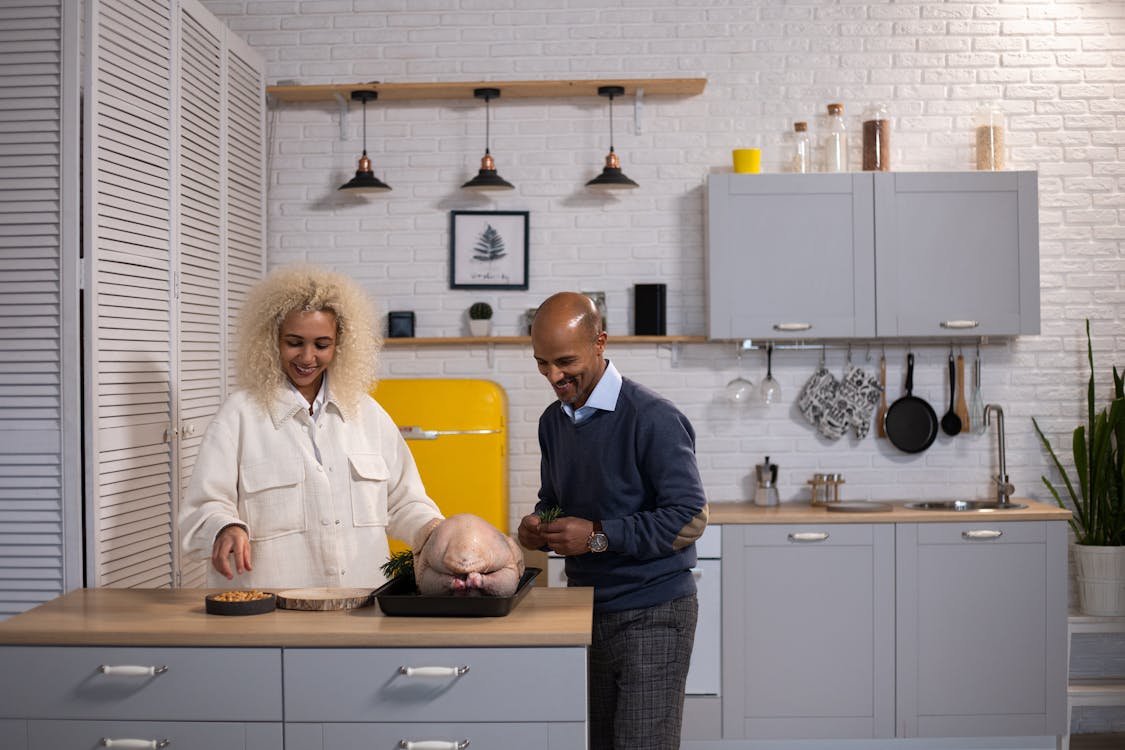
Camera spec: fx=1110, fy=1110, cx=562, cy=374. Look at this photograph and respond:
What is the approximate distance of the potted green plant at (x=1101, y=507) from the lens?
4801 mm

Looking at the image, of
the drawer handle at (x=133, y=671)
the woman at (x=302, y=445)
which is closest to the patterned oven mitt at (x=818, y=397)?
the woman at (x=302, y=445)

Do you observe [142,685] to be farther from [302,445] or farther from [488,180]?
[488,180]

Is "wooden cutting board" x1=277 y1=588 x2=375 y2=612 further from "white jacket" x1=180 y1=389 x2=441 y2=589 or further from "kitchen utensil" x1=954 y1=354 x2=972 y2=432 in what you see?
"kitchen utensil" x1=954 y1=354 x2=972 y2=432

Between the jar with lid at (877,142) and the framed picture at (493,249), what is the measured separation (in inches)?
62.3

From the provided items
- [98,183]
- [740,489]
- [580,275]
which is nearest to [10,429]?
[98,183]

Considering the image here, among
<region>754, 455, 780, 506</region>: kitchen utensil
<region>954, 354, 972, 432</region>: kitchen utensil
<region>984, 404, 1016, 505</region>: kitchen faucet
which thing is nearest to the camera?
<region>984, 404, 1016, 505</region>: kitchen faucet

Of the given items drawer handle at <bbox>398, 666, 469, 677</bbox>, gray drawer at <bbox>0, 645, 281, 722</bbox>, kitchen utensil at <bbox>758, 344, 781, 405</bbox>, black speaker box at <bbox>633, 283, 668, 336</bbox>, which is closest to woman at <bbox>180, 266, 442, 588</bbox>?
gray drawer at <bbox>0, 645, 281, 722</bbox>

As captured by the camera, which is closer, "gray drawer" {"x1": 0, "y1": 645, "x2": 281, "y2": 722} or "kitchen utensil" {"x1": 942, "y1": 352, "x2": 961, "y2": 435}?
"gray drawer" {"x1": 0, "y1": 645, "x2": 281, "y2": 722}

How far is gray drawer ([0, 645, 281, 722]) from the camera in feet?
7.68

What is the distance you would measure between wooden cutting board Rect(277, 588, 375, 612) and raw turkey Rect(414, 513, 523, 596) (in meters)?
0.17

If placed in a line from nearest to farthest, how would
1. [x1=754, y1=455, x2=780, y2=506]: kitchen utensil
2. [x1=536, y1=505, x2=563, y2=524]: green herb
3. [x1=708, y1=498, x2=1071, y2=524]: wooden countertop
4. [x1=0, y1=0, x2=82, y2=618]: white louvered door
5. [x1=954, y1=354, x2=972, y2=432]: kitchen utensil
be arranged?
[x1=536, y1=505, x2=563, y2=524]: green herb < [x1=0, y1=0, x2=82, y2=618]: white louvered door < [x1=708, y1=498, x2=1071, y2=524]: wooden countertop < [x1=754, y1=455, x2=780, y2=506]: kitchen utensil < [x1=954, y1=354, x2=972, y2=432]: kitchen utensil

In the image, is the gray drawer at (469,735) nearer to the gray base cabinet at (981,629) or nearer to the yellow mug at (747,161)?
the gray base cabinet at (981,629)

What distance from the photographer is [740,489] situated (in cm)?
521

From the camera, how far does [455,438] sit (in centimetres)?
497
